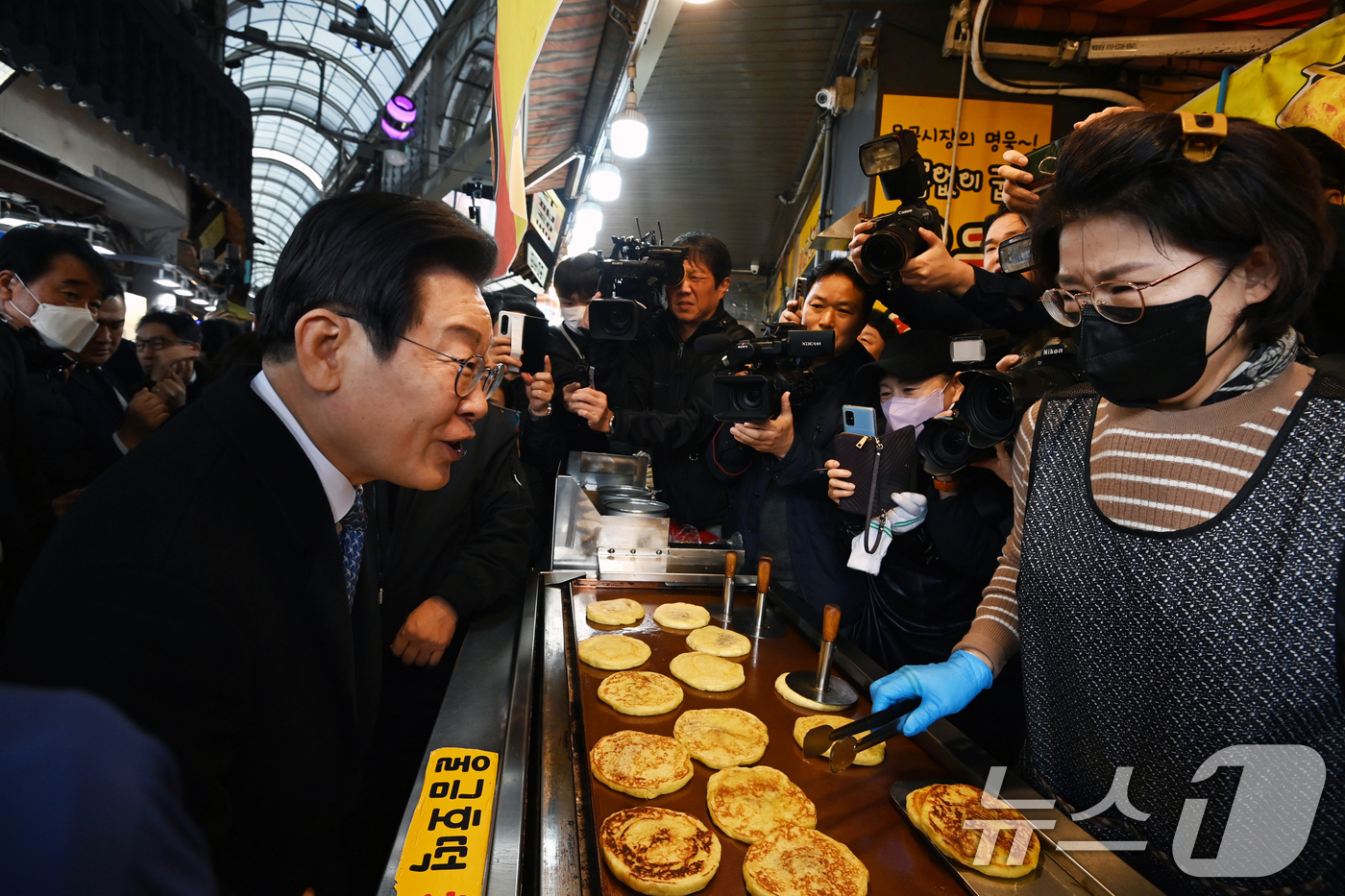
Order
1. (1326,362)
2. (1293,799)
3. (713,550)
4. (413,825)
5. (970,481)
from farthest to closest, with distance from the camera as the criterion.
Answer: (713,550) → (970,481) → (1326,362) → (413,825) → (1293,799)

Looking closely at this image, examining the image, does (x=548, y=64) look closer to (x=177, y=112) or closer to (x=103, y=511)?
(x=103, y=511)

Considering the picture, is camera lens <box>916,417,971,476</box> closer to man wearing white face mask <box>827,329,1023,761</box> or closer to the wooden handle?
man wearing white face mask <box>827,329,1023,761</box>

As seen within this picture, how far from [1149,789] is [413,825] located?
1371 millimetres

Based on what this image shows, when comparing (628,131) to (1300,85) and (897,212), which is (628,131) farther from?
(1300,85)

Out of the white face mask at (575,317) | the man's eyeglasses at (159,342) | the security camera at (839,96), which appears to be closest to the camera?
the white face mask at (575,317)

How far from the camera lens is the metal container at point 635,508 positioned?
2553mm

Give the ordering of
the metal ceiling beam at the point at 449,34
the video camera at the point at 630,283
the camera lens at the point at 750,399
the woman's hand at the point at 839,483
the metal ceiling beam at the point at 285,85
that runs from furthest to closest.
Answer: the metal ceiling beam at the point at 285,85
the metal ceiling beam at the point at 449,34
the video camera at the point at 630,283
the camera lens at the point at 750,399
the woman's hand at the point at 839,483

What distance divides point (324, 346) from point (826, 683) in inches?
57.0

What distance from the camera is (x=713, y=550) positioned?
8.66 feet

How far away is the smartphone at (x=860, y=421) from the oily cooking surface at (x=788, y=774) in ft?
2.34

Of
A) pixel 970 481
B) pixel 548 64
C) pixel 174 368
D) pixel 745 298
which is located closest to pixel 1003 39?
pixel 548 64

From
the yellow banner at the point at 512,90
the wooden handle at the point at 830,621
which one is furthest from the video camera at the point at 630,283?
the wooden handle at the point at 830,621

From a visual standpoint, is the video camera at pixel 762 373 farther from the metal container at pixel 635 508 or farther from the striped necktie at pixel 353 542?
the striped necktie at pixel 353 542

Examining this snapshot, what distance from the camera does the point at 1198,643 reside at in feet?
3.64
